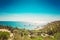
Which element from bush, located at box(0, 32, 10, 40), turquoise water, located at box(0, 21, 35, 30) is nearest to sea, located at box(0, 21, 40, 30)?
turquoise water, located at box(0, 21, 35, 30)

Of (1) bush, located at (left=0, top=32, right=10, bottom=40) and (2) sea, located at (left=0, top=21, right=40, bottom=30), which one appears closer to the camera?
(1) bush, located at (left=0, top=32, right=10, bottom=40)

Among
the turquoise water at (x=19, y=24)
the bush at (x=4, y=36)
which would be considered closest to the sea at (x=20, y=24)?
the turquoise water at (x=19, y=24)

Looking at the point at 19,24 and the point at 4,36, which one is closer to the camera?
the point at 4,36

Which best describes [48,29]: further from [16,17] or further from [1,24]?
[1,24]

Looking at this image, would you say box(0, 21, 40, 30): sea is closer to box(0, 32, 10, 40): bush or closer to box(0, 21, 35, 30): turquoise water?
box(0, 21, 35, 30): turquoise water

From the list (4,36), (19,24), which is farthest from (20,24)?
(4,36)

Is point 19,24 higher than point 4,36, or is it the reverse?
point 19,24

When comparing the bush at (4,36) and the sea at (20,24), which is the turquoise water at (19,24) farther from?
the bush at (4,36)

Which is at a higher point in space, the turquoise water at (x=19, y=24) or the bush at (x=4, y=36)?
the turquoise water at (x=19, y=24)

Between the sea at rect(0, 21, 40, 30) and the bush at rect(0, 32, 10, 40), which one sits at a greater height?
the sea at rect(0, 21, 40, 30)

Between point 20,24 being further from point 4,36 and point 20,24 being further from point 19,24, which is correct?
point 4,36

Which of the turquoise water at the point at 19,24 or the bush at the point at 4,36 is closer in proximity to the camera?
the bush at the point at 4,36

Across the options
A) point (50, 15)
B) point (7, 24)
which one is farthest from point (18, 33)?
point (50, 15)
